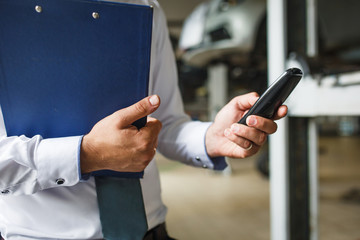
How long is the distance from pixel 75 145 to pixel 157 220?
251mm

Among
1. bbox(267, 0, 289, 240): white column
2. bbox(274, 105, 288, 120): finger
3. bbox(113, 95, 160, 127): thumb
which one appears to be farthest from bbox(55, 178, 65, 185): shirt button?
bbox(267, 0, 289, 240): white column

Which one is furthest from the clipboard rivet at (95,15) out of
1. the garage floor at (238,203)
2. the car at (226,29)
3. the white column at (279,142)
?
the car at (226,29)

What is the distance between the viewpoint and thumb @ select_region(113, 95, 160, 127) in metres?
0.40

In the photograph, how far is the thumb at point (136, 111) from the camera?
1.31 ft

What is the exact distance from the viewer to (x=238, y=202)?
6.88 ft

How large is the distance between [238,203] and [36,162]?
1.83 metres

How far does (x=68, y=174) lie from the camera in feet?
1.42

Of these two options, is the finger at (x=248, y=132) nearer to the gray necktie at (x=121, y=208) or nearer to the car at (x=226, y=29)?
the gray necktie at (x=121, y=208)

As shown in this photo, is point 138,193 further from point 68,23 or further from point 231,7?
point 231,7

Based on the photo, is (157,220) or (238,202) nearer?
(157,220)

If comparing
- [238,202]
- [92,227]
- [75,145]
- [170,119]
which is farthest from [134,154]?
[238,202]

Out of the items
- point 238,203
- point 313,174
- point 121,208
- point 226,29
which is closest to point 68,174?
point 121,208

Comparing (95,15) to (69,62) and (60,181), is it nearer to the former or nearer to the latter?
(69,62)

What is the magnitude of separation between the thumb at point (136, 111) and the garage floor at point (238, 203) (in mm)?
1240
